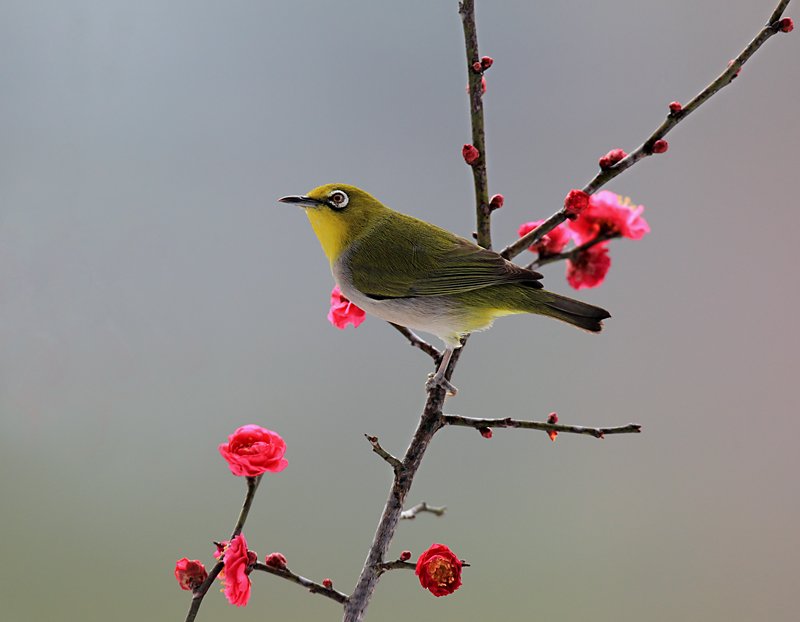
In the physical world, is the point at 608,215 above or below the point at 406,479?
above

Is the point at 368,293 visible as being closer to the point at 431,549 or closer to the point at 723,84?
the point at 431,549

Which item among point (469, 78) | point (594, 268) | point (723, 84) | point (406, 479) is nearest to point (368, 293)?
point (406, 479)

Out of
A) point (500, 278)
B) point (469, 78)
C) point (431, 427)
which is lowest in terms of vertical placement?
point (431, 427)

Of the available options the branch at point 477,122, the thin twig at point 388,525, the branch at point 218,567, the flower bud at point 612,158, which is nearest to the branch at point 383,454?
the thin twig at point 388,525

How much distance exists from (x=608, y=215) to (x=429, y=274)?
22.7 inches

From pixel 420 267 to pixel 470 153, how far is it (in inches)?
10.5

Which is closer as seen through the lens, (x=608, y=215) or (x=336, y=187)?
(x=336, y=187)

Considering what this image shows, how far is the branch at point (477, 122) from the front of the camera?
47.3 inches

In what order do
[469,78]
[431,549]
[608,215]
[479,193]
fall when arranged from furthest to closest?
[608,215] → [479,193] → [469,78] → [431,549]

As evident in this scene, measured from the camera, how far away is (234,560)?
112 centimetres

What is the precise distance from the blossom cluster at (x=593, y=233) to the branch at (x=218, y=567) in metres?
0.90

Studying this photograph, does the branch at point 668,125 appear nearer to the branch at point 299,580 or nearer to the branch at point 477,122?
the branch at point 477,122

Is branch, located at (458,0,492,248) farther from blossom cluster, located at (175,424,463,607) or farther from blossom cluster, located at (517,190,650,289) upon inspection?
blossom cluster, located at (175,424,463,607)

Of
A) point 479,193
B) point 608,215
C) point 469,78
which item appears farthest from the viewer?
point 608,215
